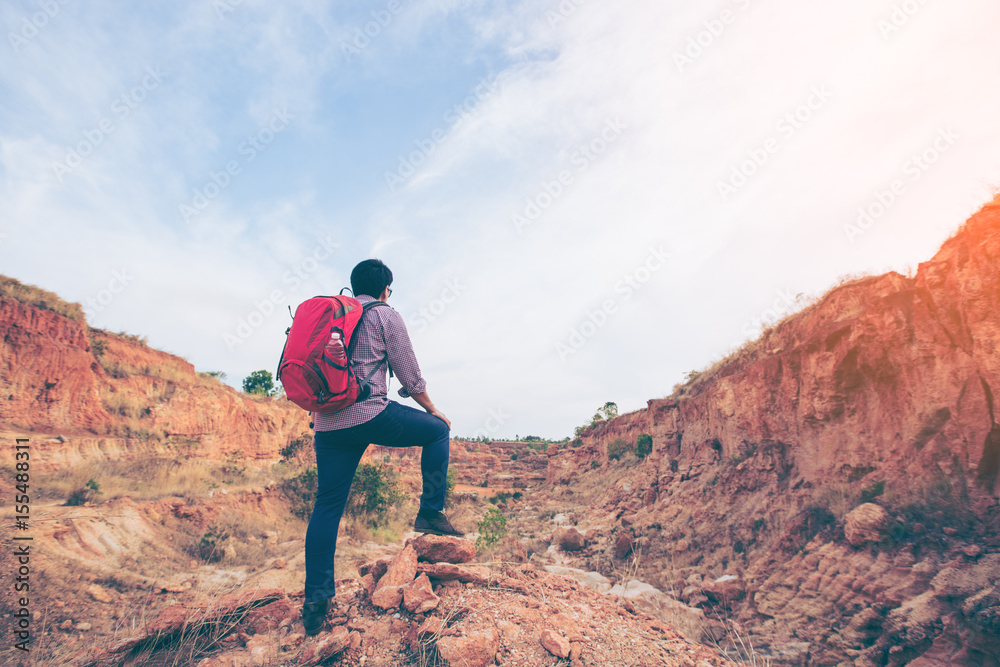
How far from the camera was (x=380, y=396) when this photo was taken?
251 cm

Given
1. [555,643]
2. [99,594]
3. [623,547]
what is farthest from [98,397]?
[555,643]

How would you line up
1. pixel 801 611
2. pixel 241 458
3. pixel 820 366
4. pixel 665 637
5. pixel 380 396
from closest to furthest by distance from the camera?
pixel 380 396 → pixel 665 637 → pixel 801 611 → pixel 820 366 → pixel 241 458

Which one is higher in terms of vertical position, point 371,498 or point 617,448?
point 617,448

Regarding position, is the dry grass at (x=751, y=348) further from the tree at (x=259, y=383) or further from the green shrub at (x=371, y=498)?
the tree at (x=259, y=383)

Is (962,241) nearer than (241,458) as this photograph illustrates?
Yes

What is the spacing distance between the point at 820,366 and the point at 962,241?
2708mm

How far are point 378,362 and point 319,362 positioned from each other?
428 millimetres

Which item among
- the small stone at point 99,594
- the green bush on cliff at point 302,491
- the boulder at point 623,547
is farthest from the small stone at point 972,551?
the green bush on cliff at point 302,491

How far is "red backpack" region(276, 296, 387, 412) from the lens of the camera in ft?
7.18

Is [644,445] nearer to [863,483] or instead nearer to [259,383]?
[863,483]

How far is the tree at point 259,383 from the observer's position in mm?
26906

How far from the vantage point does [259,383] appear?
27.5 m

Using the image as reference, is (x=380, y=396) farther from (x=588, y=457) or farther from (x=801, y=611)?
(x=588, y=457)

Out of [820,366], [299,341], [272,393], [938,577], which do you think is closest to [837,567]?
[938,577]
